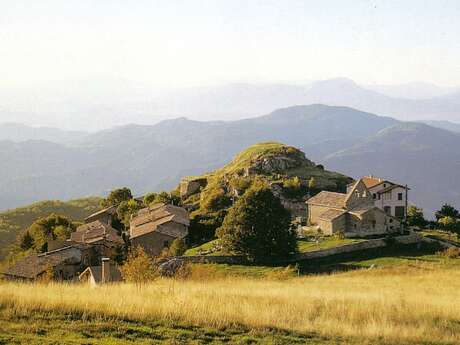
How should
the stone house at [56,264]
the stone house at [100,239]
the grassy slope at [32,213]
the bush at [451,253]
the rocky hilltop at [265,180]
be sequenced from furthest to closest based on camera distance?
the grassy slope at [32,213], the rocky hilltop at [265,180], the stone house at [100,239], the bush at [451,253], the stone house at [56,264]

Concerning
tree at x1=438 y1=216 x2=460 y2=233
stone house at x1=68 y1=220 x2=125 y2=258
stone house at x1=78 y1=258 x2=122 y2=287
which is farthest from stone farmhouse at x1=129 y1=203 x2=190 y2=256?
tree at x1=438 y1=216 x2=460 y2=233

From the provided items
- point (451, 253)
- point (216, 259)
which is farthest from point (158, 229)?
point (451, 253)

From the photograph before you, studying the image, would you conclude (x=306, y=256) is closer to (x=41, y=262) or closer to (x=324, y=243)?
(x=324, y=243)

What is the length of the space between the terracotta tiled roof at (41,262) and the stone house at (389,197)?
126 ft

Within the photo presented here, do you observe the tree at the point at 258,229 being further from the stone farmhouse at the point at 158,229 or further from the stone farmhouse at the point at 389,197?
the stone farmhouse at the point at 389,197

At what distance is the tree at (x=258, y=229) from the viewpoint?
183 ft

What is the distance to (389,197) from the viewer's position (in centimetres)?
7475

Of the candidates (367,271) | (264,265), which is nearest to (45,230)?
(264,265)

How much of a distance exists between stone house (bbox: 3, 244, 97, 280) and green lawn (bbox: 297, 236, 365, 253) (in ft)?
75.6

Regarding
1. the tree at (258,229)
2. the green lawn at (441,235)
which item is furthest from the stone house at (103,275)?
the green lawn at (441,235)

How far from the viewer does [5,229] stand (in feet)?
466

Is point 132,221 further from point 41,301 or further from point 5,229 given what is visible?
point 5,229

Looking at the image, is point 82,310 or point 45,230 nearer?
point 82,310

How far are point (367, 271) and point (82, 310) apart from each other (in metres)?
36.0
